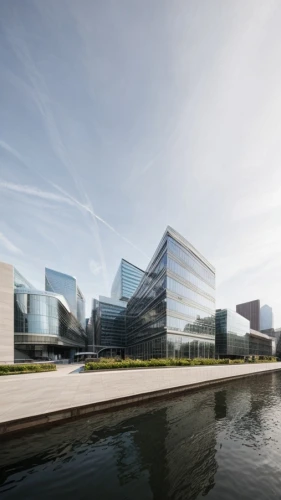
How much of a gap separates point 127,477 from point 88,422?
263 inches

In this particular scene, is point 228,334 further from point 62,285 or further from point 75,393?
point 62,285

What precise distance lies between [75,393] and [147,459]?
7480 millimetres

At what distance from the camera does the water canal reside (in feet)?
26.0

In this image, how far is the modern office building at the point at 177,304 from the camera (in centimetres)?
4500

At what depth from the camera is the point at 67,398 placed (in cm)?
1536

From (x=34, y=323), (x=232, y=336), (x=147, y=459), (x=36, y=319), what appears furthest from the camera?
(x=232, y=336)

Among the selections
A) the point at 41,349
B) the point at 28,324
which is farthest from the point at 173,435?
the point at 41,349

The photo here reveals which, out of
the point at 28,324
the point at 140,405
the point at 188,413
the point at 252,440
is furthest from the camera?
the point at 28,324

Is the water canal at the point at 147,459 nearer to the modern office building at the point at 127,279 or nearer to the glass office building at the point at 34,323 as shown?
the glass office building at the point at 34,323

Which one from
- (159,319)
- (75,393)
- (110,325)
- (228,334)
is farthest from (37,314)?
(228,334)

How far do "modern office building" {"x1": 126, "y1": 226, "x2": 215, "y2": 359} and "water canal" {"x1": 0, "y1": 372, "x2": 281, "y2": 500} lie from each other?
2888 centimetres

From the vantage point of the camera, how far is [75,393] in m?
15.9

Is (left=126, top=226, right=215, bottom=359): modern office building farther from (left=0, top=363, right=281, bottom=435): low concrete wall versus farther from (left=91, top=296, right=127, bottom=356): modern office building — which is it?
(left=91, top=296, right=127, bottom=356): modern office building

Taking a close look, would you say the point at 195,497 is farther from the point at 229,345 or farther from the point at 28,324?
the point at 229,345
